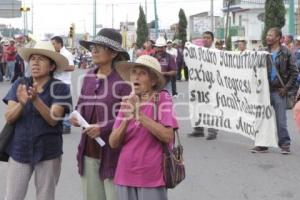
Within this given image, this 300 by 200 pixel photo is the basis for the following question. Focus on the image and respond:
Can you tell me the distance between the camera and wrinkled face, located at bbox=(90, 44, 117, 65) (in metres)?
4.29

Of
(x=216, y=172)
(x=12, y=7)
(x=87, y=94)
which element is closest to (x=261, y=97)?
(x=216, y=172)

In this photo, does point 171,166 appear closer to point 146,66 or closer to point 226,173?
point 146,66

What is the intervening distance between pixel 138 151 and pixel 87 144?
593mm

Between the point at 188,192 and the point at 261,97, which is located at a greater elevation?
the point at 261,97

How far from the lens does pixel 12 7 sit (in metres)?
45.3

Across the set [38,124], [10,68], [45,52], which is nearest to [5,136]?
[38,124]

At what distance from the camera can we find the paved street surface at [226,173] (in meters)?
6.46

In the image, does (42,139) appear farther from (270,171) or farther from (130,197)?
(270,171)

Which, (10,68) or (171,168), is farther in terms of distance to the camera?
(10,68)

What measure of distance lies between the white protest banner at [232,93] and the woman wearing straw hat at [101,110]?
4.87 metres

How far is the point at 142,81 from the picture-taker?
3971 mm

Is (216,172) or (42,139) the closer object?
(42,139)

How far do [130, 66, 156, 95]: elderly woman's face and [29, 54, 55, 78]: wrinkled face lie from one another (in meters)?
0.81

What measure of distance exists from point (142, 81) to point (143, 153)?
0.49m
